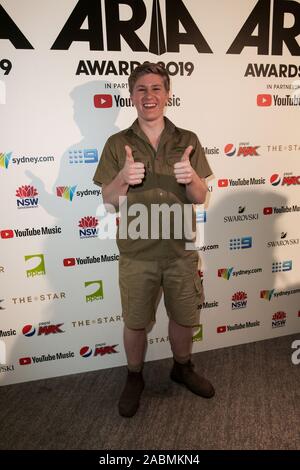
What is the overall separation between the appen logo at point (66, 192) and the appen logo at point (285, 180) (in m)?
1.34

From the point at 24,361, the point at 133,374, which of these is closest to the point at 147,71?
the point at 133,374

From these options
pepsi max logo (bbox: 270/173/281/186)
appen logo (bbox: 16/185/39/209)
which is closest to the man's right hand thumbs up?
appen logo (bbox: 16/185/39/209)

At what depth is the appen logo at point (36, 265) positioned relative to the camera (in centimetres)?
203

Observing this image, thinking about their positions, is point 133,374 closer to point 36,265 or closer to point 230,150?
point 36,265

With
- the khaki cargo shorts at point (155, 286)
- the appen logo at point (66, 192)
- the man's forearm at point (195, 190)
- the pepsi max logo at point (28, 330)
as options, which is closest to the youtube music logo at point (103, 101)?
the appen logo at point (66, 192)

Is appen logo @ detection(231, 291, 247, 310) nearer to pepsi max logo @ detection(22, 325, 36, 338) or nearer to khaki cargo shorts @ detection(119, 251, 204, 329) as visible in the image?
khaki cargo shorts @ detection(119, 251, 204, 329)

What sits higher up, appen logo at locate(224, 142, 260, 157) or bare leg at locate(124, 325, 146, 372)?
appen logo at locate(224, 142, 260, 157)

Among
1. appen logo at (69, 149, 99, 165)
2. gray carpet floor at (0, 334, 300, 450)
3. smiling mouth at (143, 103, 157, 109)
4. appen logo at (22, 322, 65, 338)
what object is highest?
smiling mouth at (143, 103, 157, 109)

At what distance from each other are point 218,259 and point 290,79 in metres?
1.28

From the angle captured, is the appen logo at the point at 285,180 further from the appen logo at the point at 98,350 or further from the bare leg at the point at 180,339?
the appen logo at the point at 98,350

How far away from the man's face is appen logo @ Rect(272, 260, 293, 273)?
4.80 ft

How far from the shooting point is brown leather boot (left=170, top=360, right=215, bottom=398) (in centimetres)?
192

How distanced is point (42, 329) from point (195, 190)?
4.44 feet

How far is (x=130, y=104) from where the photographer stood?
195 centimetres
